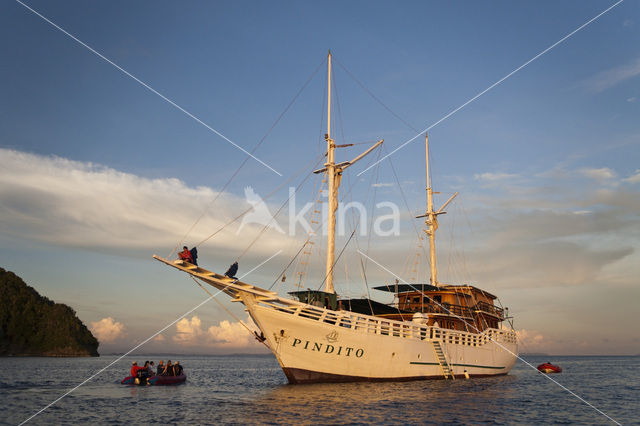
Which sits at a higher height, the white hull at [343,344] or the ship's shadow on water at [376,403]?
the white hull at [343,344]

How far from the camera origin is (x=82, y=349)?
405ft

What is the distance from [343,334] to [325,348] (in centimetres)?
134

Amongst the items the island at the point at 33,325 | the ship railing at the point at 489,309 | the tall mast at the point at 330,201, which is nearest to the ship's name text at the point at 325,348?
the tall mast at the point at 330,201

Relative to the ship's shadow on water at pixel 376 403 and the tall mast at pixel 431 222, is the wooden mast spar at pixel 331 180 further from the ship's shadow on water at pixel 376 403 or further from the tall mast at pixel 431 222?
the tall mast at pixel 431 222

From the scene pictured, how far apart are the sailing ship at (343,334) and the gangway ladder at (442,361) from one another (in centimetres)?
7

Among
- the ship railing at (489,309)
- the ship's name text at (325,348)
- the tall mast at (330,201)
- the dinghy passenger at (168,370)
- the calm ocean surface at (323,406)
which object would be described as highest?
the tall mast at (330,201)

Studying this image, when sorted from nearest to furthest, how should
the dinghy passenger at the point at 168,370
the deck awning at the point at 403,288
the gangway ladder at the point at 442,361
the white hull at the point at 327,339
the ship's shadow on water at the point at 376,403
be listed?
the ship's shadow on water at the point at 376,403 < the white hull at the point at 327,339 < the gangway ladder at the point at 442,361 < the dinghy passenger at the point at 168,370 < the deck awning at the point at 403,288

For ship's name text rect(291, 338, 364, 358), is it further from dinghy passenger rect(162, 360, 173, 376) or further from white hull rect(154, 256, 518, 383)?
dinghy passenger rect(162, 360, 173, 376)

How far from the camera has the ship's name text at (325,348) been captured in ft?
87.2

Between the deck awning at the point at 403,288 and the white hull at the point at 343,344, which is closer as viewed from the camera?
the white hull at the point at 343,344

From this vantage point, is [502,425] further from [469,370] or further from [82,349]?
[82,349]

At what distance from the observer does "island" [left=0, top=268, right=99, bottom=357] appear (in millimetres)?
108688

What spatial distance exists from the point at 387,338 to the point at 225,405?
10.9m

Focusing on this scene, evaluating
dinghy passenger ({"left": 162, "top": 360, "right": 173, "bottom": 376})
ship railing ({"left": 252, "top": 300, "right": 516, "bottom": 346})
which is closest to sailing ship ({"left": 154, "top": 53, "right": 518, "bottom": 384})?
ship railing ({"left": 252, "top": 300, "right": 516, "bottom": 346})
